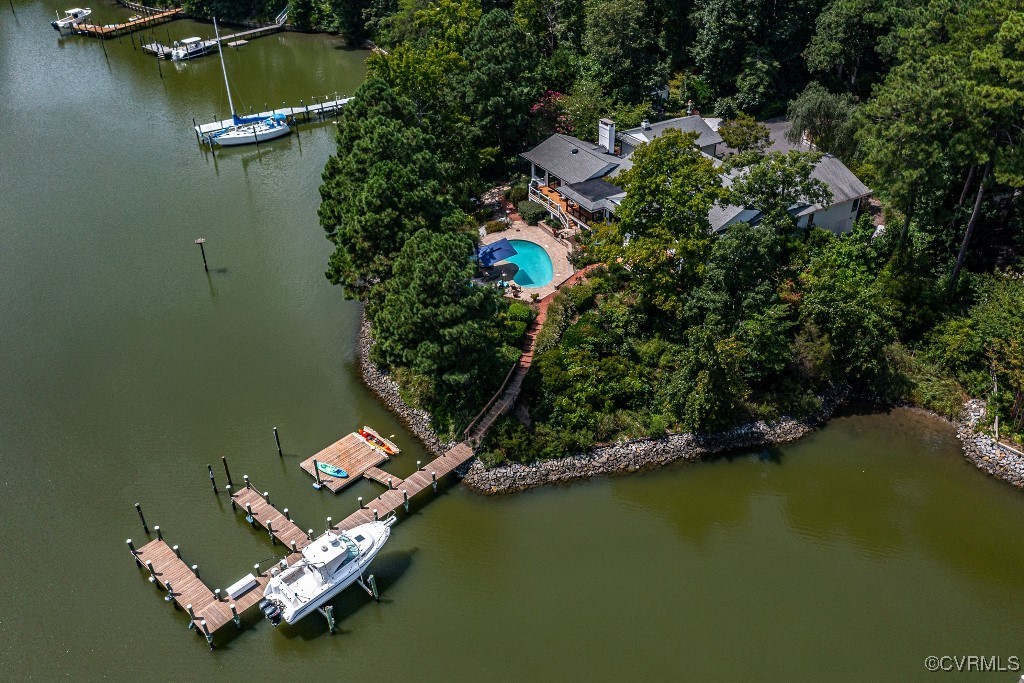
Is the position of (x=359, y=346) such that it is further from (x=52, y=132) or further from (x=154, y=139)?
(x=52, y=132)

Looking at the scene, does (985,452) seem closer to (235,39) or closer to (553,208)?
(553,208)

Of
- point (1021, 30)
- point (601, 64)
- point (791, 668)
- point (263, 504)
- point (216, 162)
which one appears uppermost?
point (1021, 30)

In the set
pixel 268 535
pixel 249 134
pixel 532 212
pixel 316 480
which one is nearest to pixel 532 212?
pixel 532 212

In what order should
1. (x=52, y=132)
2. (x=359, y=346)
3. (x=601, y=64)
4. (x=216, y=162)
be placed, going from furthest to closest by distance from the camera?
(x=52, y=132), (x=216, y=162), (x=601, y=64), (x=359, y=346)

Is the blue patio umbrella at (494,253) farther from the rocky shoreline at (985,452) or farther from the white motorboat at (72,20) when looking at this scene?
the white motorboat at (72,20)

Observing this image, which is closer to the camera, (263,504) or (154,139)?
(263,504)

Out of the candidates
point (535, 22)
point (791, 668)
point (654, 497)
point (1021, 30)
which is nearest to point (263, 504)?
point (654, 497)
